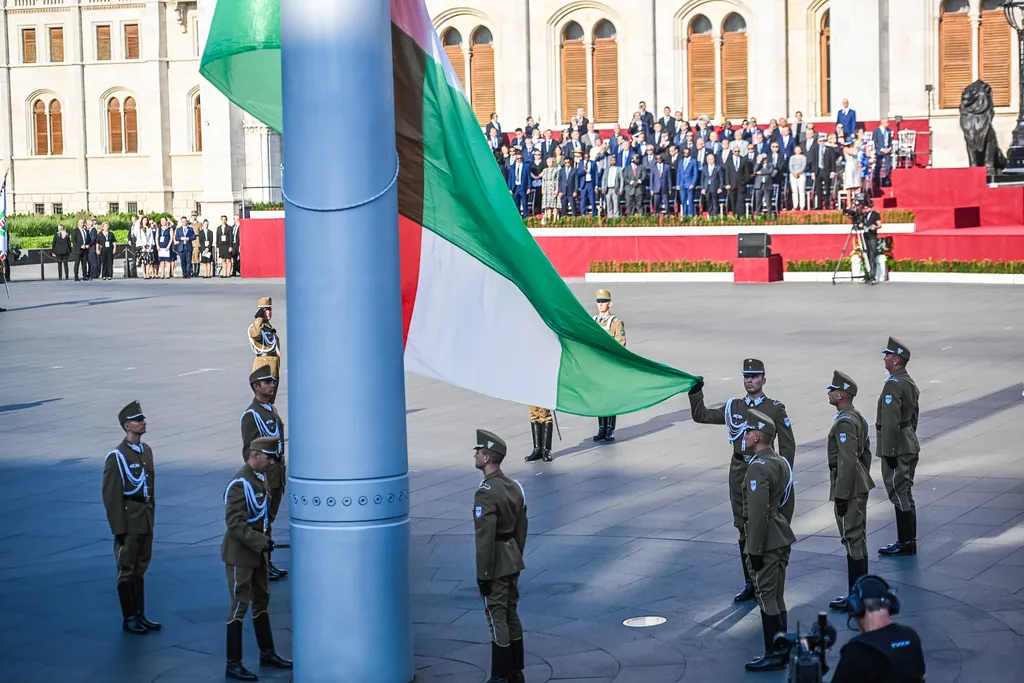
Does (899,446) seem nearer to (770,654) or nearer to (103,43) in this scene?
(770,654)

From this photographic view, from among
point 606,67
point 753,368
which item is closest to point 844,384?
point 753,368

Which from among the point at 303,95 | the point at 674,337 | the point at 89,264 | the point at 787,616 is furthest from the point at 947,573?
the point at 89,264

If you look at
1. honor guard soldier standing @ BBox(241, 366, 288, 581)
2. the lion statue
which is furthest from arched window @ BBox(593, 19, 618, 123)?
honor guard soldier standing @ BBox(241, 366, 288, 581)

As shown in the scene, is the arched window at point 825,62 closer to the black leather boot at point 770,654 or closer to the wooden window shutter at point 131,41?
the black leather boot at point 770,654

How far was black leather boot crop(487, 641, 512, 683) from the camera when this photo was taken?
8742 mm

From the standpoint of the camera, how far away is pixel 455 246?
30.2 ft

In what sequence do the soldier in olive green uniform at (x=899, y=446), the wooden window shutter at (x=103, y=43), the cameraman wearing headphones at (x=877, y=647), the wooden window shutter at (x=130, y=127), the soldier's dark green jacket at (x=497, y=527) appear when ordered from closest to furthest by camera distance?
the cameraman wearing headphones at (x=877, y=647) → the soldier's dark green jacket at (x=497, y=527) → the soldier in olive green uniform at (x=899, y=446) → the wooden window shutter at (x=130, y=127) → the wooden window shutter at (x=103, y=43)

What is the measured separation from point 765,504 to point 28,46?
66567mm

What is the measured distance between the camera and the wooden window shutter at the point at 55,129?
6888cm

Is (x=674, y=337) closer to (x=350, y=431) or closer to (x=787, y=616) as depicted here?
(x=787, y=616)

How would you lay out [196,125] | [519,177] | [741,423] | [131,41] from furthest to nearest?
[131,41], [196,125], [519,177], [741,423]

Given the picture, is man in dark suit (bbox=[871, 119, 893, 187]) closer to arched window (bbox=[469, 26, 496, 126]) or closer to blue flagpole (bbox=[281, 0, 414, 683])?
arched window (bbox=[469, 26, 496, 126])

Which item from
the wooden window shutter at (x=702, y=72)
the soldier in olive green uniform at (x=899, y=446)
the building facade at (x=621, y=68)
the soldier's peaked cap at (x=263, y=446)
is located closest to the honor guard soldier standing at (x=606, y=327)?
the soldier in olive green uniform at (x=899, y=446)

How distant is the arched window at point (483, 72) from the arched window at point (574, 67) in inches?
97.6
